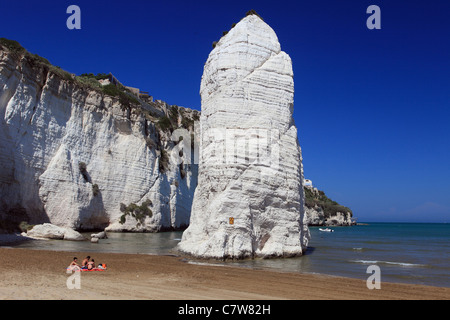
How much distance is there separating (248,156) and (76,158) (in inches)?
688

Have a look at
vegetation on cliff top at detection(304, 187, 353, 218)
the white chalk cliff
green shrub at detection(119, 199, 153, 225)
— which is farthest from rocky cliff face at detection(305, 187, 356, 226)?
the white chalk cliff

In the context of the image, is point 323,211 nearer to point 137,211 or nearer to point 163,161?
point 163,161

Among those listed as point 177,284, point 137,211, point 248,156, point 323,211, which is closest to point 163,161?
point 137,211

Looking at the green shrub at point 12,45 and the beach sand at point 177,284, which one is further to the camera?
the green shrub at point 12,45

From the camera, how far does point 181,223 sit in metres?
36.8

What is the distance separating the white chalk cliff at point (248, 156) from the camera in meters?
13.6

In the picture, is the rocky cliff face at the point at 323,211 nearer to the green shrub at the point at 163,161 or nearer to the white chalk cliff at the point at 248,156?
the green shrub at the point at 163,161

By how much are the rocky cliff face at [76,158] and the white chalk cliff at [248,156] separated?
12.9 metres

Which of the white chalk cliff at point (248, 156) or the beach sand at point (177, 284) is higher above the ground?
the white chalk cliff at point (248, 156)

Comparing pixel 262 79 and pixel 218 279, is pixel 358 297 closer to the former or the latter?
pixel 218 279

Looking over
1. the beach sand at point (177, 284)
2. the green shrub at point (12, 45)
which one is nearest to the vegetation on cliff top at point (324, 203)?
the green shrub at point (12, 45)

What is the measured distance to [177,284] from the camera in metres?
7.91

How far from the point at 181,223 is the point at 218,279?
93.5ft
